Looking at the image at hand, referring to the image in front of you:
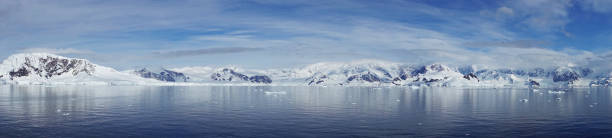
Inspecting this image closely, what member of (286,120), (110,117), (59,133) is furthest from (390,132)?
(110,117)

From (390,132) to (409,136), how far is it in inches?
95.7

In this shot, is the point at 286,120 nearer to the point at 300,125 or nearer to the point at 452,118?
the point at 300,125

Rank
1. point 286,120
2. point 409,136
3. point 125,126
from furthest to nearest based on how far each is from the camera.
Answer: point 286,120 < point 125,126 < point 409,136

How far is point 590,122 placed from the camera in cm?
4741

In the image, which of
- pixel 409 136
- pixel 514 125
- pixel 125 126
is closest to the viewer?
pixel 409 136

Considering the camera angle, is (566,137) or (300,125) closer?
(566,137)

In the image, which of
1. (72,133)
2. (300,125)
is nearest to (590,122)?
(300,125)

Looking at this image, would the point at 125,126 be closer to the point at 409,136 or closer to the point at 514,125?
the point at 409,136

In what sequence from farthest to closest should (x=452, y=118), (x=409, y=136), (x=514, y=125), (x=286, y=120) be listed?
(x=452, y=118), (x=286, y=120), (x=514, y=125), (x=409, y=136)

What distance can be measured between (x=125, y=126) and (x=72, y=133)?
5348 millimetres

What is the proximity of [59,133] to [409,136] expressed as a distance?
27.0 meters

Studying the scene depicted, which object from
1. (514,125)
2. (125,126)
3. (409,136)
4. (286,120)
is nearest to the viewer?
(409,136)

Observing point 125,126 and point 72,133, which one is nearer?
point 72,133

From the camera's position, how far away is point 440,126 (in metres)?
42.6
